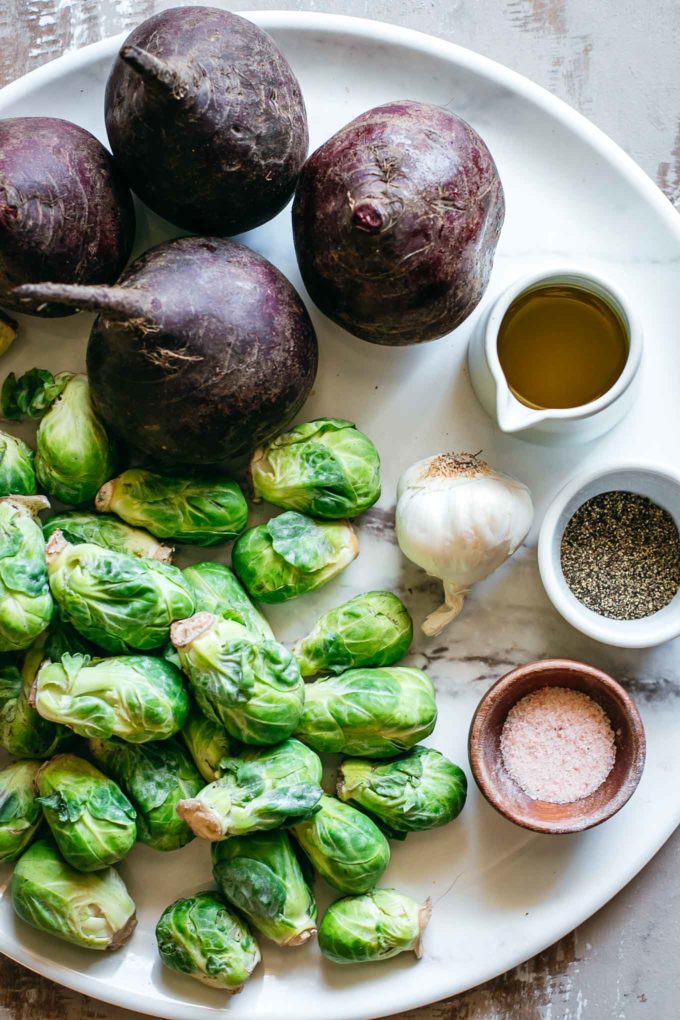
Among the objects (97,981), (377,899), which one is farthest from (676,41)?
(97,981)

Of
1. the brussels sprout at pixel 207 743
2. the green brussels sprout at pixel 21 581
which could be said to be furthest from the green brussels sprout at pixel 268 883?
the green brussels sprout at pixel 21 581

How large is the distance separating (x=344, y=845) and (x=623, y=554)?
0.73 metres

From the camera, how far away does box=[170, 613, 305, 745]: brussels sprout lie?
1.65 meters

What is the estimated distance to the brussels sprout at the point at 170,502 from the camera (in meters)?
1.78

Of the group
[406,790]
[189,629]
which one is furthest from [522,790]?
[189,629]

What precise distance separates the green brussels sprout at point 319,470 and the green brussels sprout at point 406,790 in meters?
0.46

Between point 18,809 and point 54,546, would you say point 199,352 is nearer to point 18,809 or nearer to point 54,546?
point 54,546

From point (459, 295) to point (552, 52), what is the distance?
0.68m

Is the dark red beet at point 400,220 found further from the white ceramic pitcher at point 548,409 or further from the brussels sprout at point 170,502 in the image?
the brussels sprout at point 170,502

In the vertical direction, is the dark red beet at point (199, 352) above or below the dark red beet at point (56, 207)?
below

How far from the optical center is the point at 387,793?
1764 millimetres

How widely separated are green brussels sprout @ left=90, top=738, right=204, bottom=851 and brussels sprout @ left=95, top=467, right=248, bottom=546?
389 millimetres

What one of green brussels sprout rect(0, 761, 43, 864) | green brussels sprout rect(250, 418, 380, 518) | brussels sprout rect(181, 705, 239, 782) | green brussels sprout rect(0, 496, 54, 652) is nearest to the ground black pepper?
green brussels sprout rect(250, 418, 380, 518)

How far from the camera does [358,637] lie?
1.79 m
